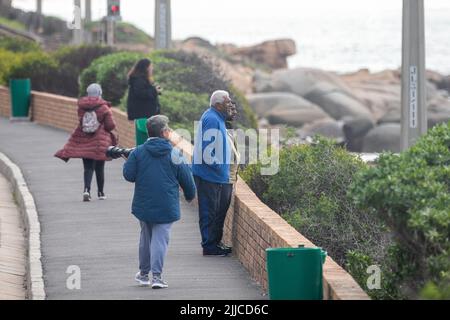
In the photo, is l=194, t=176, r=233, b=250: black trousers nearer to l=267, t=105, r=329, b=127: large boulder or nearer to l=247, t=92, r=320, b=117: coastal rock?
l=267, t=105, r=329, b=127: large boulder

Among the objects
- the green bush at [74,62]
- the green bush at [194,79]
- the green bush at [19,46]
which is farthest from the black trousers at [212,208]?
the green bush at [19,46]

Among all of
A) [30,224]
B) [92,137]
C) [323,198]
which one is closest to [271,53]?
[92,137]

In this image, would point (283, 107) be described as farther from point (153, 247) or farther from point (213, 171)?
point (153, 247)

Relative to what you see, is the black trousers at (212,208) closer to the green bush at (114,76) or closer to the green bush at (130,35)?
the green bush at (114,76)

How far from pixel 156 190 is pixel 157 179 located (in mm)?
→ 97

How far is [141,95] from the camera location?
66.5ft

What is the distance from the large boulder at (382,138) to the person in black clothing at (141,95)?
3879cm

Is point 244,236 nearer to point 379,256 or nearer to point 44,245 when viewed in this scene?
point 379,256

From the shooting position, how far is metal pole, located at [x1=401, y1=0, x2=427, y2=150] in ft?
58.3

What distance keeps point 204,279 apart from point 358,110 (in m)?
51.5

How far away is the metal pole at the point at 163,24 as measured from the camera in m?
30.4

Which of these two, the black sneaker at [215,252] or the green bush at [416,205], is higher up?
the green bush at [416,205]

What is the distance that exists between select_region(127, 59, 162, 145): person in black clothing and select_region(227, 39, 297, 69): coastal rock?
66.8 metres

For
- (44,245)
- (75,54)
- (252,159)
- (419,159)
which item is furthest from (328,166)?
(75,54)
